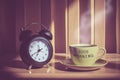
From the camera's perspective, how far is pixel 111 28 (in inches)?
51.4

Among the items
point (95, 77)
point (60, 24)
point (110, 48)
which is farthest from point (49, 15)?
point (95, 77)

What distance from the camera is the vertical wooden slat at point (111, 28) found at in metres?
1.29

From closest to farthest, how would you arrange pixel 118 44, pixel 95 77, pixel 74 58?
pixel 95 77 < pixel 74 58 < pixel 118 44

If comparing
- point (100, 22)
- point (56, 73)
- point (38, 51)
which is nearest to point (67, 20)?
point (100, 22)

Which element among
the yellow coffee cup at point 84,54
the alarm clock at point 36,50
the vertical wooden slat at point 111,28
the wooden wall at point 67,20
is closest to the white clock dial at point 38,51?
the alarm clock at point 36,50

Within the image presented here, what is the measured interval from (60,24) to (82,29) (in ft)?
0.35

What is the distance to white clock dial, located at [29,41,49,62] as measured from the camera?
955 millimetres

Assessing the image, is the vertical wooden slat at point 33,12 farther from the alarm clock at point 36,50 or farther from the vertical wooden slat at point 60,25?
the alarm clock at point 36,50

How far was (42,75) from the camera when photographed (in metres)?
0.84

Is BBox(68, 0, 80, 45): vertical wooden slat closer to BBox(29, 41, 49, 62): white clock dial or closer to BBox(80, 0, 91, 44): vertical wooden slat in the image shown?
BBox(80, 0, 91, 44): vertical wooden slat

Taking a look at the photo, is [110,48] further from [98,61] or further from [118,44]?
[98,61]

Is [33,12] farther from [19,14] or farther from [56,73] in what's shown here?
[56,73]

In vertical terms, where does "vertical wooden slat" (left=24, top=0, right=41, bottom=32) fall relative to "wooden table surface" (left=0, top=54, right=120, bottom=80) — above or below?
above

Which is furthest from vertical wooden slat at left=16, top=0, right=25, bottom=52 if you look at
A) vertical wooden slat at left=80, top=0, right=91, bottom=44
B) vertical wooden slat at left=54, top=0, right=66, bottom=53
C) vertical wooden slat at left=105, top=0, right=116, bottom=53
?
vertical wooden slat at left=105, top=0, right=116, bottom=53
